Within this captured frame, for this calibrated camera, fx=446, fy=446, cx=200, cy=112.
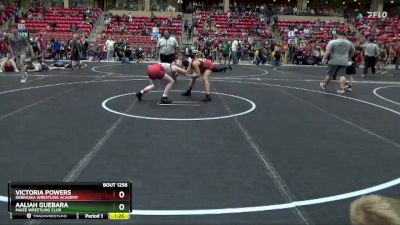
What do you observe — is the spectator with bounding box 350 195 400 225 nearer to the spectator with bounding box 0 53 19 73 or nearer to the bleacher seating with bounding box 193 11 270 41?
the spectator with bounding box 0 53 19 73

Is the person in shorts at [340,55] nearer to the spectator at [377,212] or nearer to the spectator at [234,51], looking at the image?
the spectator at [377,212]

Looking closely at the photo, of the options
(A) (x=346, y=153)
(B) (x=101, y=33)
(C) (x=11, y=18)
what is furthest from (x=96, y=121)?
(C) (x=11, y=18)

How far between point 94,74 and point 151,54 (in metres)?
11.5

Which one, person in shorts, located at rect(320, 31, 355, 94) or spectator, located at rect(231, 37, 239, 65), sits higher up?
person in shorts, located at rect(320, 31, 355, 94)

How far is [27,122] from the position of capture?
7.29 meters

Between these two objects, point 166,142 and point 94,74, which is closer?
point 166,142

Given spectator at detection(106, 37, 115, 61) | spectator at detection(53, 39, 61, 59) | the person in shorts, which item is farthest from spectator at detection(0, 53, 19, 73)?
the person in shorts

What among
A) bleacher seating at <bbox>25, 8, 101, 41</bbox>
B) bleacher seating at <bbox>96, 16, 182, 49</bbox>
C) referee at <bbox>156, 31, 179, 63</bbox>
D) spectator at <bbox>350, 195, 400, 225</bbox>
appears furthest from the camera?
bleacher seating at <bbox>25, 8, 101, 41</bbox>

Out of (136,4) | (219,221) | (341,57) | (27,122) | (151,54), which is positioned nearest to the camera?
(219,221)

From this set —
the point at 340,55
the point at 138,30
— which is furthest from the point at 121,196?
the point at 138,30

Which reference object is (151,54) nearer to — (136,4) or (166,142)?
(136,4)
